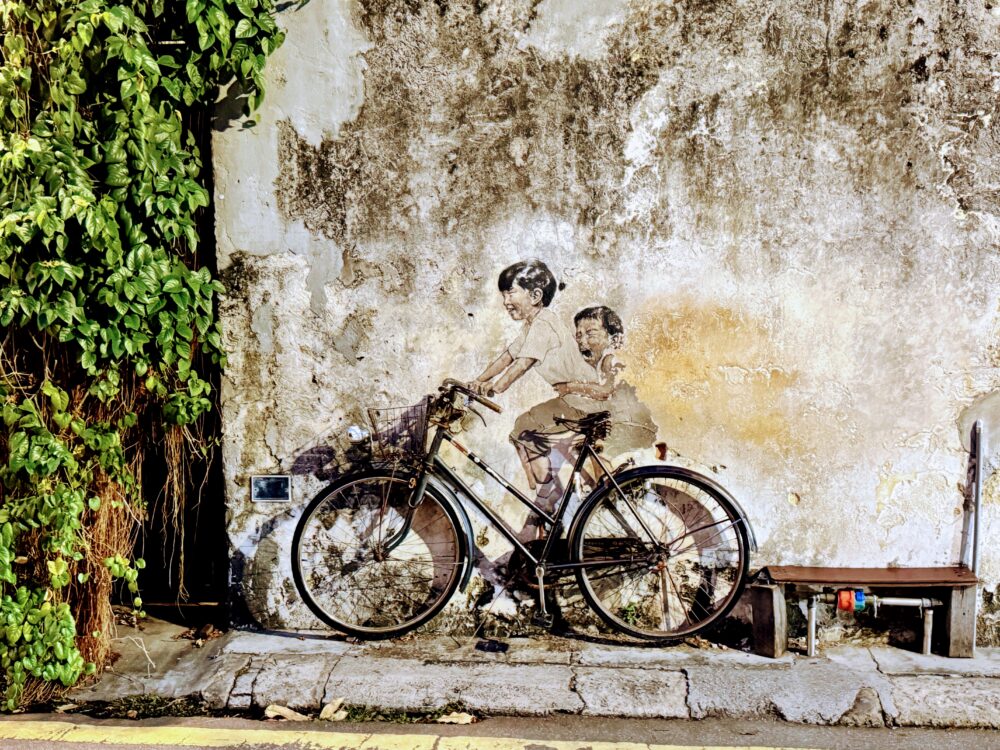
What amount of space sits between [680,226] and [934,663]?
273 cm

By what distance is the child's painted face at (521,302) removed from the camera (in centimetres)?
517

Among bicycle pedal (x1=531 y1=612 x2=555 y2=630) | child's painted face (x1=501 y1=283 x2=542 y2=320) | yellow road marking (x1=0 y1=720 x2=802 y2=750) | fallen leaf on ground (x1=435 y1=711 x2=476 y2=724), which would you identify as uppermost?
child's painted face (x1=501 y1=283 x2=542 y2=320)

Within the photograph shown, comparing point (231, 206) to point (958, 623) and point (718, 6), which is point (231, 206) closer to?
point (718, 6)

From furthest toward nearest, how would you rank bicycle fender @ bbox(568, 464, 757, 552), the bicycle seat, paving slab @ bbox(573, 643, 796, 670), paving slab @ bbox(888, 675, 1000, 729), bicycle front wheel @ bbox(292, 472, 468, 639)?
bicycle front wheel @ bbox(292, 472, 468, 639) → the bicycle seat → bicycle fender @ bbox(568, 464, 757, 552) → paving slab @ bbox(573, 643, 796, 670) → paving slab @ bbox(888, 675, 1000, 729)

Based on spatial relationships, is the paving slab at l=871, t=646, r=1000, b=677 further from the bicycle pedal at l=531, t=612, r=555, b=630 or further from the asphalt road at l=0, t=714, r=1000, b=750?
the bicycle pedal at l=531, t=612, r=555, b=630

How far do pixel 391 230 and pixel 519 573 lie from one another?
210 centimetres

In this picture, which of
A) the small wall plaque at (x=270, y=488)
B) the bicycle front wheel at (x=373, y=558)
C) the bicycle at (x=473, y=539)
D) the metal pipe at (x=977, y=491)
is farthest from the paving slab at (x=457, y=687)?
the metal pipe at (x=977, y=491)

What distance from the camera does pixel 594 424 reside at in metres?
5.12

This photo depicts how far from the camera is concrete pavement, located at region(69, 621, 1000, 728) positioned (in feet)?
14.8

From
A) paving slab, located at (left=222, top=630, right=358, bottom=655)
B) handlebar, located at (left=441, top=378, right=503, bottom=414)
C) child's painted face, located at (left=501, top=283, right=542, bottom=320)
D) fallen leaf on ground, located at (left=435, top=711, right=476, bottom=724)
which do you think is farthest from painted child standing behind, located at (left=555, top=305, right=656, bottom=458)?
paving slab, located at (left=222, top=630, right=358, bottom=655)

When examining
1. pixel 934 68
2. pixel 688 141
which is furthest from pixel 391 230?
pixel 934 68

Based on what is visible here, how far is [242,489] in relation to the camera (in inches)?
211

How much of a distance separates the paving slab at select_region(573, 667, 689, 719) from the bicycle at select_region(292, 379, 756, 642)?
40cm

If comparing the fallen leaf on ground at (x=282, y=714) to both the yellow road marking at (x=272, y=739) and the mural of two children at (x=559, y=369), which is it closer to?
the yellow road marking at (x=272, y=739)
